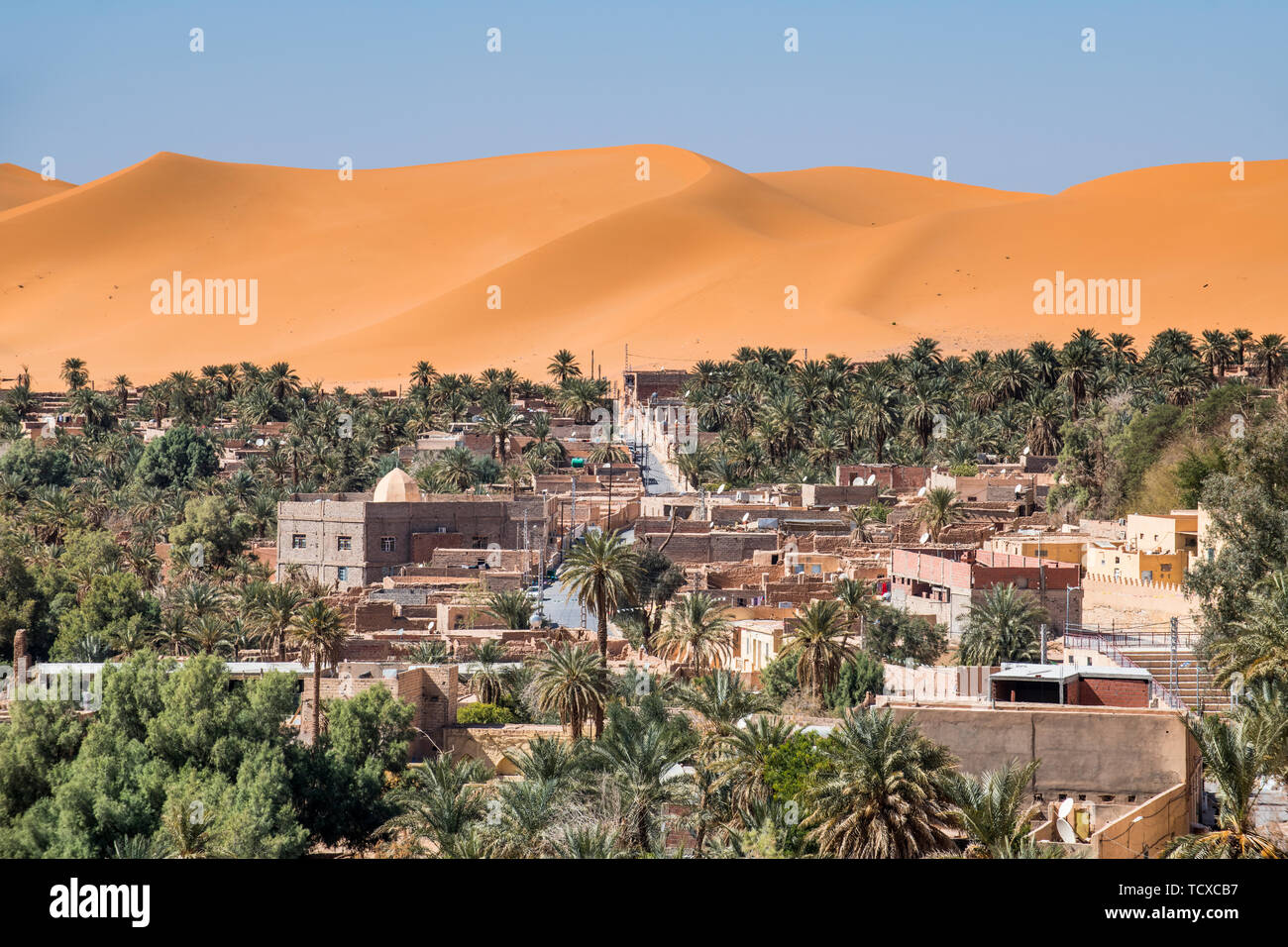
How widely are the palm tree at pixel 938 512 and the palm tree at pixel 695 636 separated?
11788mm

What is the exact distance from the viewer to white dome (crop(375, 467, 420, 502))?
4466 centimetres

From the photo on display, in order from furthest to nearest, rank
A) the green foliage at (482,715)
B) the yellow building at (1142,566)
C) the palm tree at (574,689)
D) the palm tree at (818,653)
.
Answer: the yellow building at (1142,566)
the palm tree at (818,653)
the green foliage at (482,715)
the palm tree at (574,689)

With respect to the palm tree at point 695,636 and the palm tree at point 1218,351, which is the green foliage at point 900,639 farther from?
the palm tree at point 1218,351

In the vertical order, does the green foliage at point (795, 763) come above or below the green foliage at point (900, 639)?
below

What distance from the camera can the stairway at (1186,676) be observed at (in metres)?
25.7

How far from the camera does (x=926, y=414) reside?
202ft

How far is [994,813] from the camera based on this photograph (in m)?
16.0

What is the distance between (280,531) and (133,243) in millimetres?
106123

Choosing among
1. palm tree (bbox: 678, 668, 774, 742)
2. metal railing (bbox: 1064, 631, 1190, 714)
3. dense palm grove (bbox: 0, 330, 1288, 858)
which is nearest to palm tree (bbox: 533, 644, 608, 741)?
dense palm grove (bbox: 0, 330, 1288, 858)

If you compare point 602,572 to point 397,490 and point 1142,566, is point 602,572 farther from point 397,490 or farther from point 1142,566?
point 397,490

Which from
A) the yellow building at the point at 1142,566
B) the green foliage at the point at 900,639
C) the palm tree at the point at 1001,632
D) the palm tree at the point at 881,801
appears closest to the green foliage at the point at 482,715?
the green foliage at the point at 900,639

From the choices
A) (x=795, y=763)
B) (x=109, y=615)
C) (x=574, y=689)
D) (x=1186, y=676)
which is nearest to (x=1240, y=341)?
(x=1186, y=676)

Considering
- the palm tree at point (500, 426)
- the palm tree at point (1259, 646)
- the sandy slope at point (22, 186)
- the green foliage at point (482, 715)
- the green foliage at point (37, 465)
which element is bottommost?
the green foliage at point (482, 715)

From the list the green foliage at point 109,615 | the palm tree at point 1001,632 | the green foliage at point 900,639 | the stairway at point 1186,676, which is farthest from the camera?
the green foliage at point 109,615
